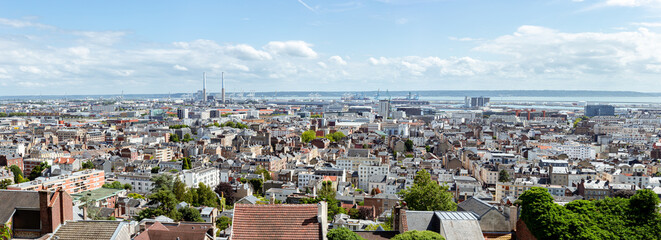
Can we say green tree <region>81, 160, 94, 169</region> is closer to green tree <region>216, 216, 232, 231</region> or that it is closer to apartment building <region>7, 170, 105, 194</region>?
apartment building <region>7, 170, 105, 194</region>

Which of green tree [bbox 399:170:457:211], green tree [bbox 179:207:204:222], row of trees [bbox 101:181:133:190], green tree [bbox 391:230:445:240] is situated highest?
green tree [bbox 391:230:445:240]

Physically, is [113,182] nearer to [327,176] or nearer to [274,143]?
[327,176]

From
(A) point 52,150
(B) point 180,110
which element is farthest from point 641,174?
(B) point 180,110

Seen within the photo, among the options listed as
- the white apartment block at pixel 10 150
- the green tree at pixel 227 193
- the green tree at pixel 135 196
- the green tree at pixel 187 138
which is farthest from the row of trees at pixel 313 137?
the green tree at pixel 135 196

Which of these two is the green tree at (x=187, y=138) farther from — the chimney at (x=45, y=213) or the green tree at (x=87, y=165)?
the chimney at (x=45, y=213)

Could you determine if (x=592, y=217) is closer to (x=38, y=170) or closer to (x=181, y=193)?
(x=181, y=193)

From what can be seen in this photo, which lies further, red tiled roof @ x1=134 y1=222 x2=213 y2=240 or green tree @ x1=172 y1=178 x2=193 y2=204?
green tree @ x1=172 y1=178 x2=193 y2=204

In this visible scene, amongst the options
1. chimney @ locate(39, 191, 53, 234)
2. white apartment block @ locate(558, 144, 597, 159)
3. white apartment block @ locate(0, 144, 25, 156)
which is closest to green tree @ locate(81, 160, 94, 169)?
white apartment block @ locate(0, 144, 25, 156)
